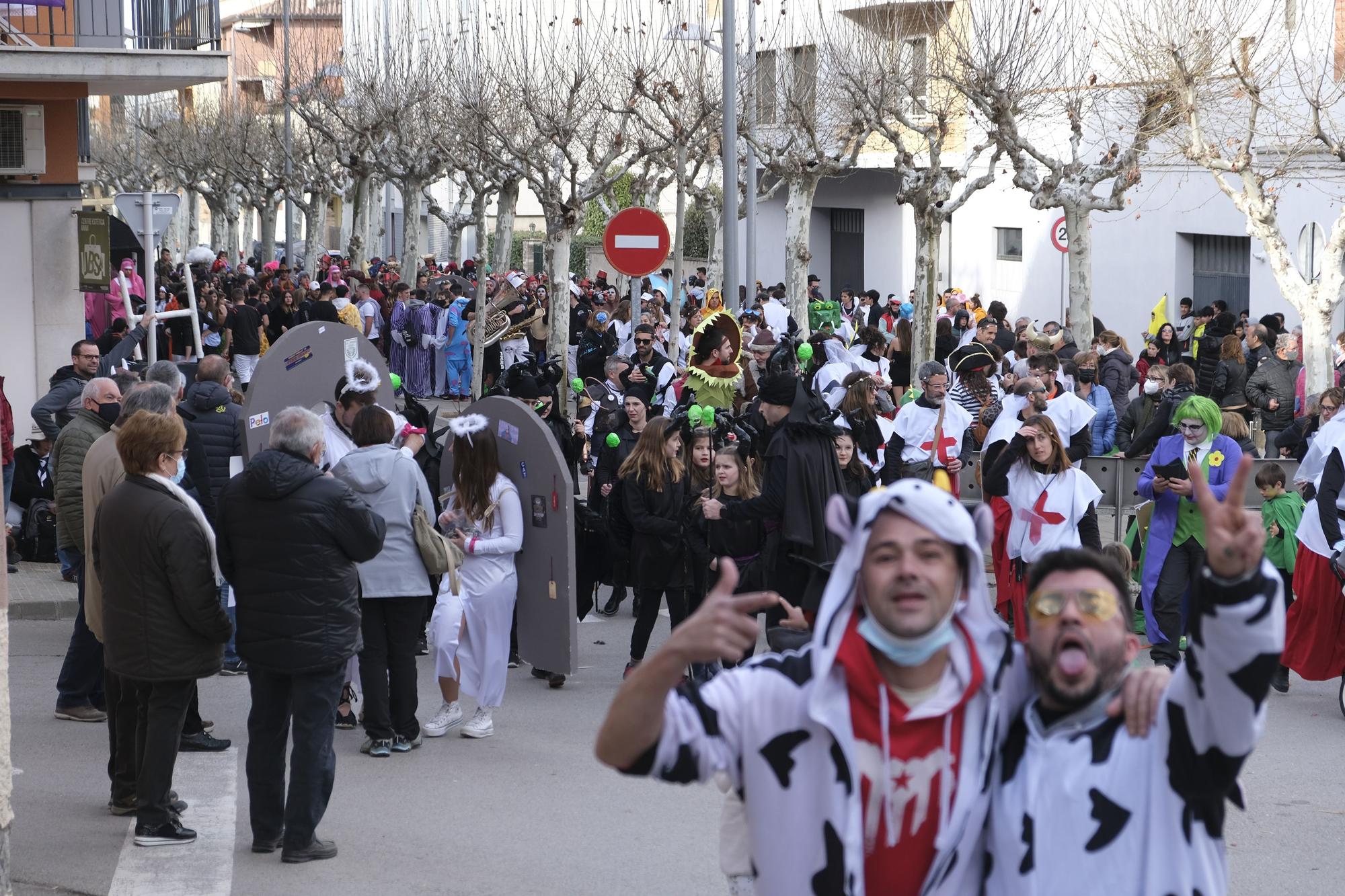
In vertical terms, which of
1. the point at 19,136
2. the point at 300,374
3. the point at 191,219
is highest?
the point at 191,219

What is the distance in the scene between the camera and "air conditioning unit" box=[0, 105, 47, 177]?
50.9 feet

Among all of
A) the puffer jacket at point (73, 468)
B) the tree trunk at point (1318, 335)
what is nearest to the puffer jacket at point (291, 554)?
the puffer jacket at point (73, 468)

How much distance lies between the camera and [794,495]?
8.00 m

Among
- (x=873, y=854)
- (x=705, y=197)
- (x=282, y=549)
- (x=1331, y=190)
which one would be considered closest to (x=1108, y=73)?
(x=1331, y=190)

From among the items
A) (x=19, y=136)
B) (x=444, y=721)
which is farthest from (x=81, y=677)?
(x=19, y=136)

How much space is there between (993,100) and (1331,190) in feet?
22.0

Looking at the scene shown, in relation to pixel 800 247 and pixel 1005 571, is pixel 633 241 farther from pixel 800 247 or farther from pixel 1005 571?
pixel 800 247

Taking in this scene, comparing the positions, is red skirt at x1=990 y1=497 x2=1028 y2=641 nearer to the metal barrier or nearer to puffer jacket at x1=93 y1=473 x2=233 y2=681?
the metal barrier

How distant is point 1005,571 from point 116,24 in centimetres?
1141

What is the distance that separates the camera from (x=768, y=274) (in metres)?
47.7

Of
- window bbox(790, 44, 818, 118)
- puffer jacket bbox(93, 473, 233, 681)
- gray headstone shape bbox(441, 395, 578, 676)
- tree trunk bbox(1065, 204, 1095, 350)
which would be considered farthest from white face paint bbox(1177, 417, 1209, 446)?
window bbox(790, 44, 818, 118)

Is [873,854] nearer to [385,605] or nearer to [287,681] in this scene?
[287,681]

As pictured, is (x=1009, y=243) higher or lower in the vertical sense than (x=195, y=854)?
higher

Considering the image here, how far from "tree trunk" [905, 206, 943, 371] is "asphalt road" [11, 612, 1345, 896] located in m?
15.7
